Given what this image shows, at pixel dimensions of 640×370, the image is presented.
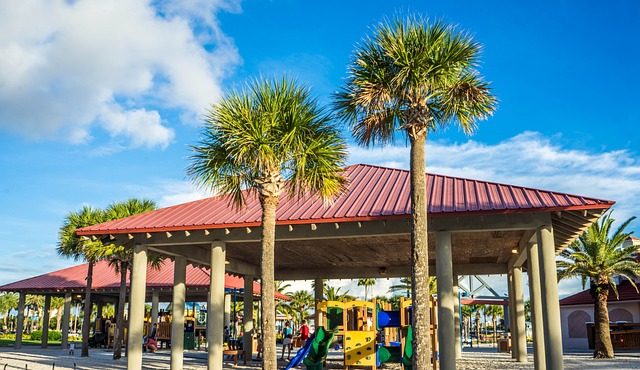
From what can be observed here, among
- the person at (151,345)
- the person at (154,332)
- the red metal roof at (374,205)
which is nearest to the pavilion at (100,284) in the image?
the person at (154,332)

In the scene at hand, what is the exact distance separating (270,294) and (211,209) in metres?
8.11

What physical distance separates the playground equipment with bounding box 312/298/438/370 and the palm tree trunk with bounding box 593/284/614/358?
44.7 ft

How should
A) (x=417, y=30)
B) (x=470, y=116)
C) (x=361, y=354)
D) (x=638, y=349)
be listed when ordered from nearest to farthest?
(x=417, y=30), (x=470, y=116), (x=361, y=354), (x=638, y=349)

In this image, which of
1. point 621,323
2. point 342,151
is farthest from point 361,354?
point 621,323

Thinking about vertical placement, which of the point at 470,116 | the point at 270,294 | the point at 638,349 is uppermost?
the point at 470,116

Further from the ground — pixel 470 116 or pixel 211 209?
pixel 470 116

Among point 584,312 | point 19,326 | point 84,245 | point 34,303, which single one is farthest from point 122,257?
point 34,303

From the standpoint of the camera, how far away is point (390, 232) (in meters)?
17.2

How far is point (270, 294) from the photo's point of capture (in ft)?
40.5

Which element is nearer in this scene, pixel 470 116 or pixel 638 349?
pixel 470 116

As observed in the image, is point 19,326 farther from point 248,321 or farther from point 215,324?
point 215,324

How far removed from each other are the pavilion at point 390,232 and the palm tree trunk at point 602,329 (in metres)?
6.97

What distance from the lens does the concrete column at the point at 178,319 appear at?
19469mm

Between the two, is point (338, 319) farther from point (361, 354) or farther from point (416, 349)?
point (416, 349)
